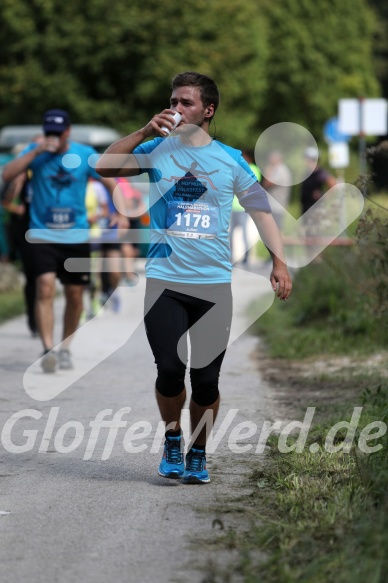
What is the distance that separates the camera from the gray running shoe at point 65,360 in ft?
35.2

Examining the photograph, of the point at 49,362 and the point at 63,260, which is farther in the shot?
the point at 63,260

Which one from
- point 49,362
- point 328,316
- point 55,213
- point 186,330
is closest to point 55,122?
point 55,213

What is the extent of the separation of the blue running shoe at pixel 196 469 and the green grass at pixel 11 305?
28.7ft

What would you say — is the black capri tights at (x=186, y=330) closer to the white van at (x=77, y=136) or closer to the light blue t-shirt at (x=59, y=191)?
the light blue t-shirt at (x=59, y=191)

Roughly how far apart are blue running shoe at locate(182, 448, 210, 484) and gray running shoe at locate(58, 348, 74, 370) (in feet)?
14.4

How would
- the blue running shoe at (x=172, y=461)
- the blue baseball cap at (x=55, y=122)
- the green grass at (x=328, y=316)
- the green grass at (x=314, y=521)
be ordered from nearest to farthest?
the green grass at (x=314, y=521), the blue running shoe at (x=172, y=461), the blue baseball cap at (x=55, y=122), the green grass at (x=328, y=316)

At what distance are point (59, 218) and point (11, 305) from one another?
19.9 feet

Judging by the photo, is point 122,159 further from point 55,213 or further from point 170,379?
point 55,213

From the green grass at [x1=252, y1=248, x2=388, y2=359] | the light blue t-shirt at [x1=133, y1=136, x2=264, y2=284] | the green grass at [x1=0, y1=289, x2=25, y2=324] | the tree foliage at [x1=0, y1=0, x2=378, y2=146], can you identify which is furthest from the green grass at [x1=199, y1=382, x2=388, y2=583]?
the tree foliage at [x1=0, y1=0, x2=378, y2=146]

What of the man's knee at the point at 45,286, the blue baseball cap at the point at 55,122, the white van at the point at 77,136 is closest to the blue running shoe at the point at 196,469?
the man's knee at the point at 45,286

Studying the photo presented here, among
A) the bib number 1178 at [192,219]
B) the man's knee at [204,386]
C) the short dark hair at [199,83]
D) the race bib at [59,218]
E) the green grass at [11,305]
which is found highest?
the short dark hair at [199,83]

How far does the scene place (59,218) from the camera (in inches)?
415

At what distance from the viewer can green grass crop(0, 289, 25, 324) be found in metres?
15.5

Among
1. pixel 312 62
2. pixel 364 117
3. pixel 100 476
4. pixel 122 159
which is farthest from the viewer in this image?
pixel 312 62
